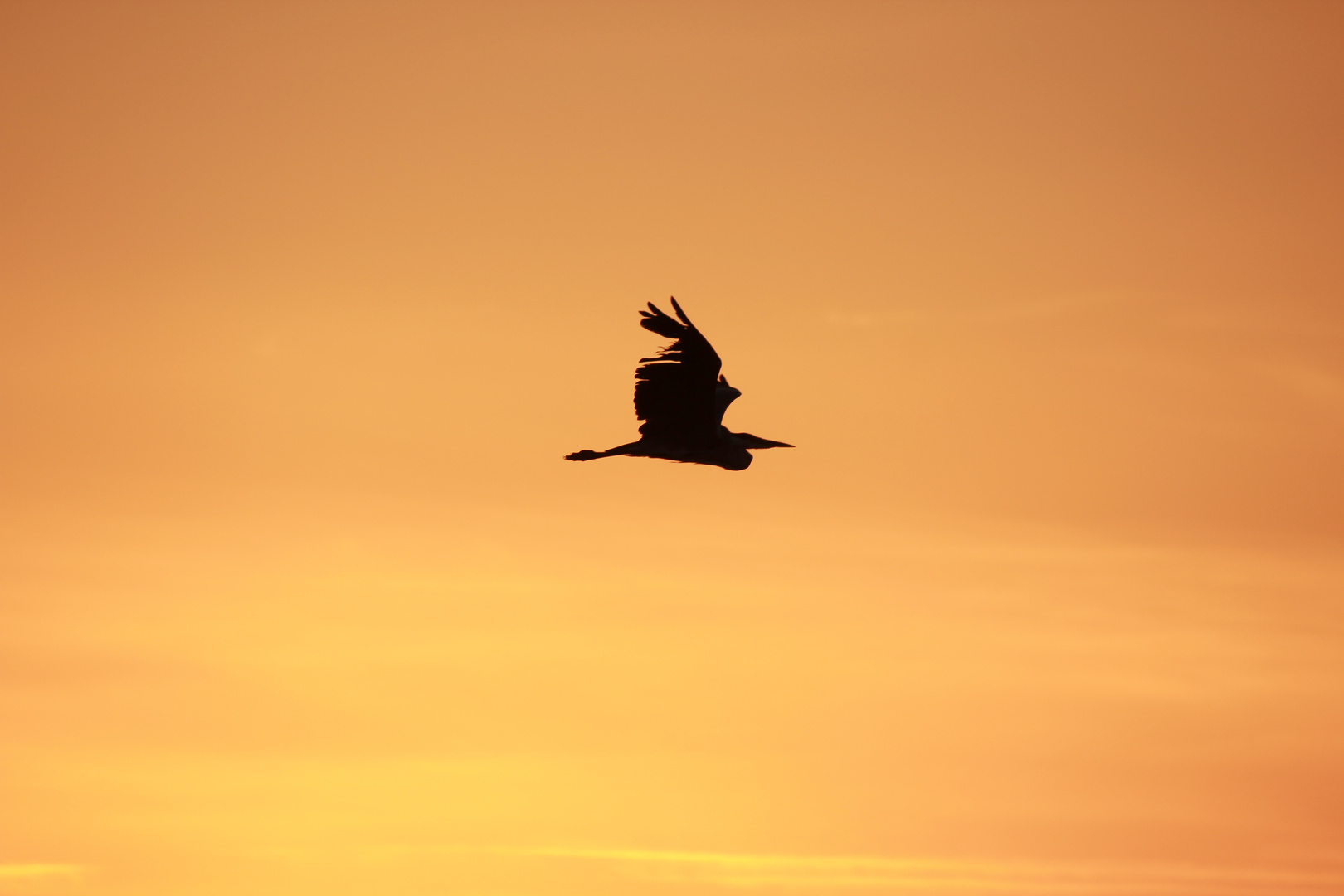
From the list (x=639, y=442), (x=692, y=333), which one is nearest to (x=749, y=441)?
(x=639, y=442)

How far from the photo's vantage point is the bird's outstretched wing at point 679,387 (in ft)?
98.8

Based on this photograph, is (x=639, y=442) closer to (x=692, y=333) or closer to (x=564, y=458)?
(x=564, y=458)

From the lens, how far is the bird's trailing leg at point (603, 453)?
3362 cm

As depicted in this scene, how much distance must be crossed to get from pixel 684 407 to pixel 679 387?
32.6 inches

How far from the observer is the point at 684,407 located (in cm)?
3250

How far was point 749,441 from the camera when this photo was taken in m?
35.6

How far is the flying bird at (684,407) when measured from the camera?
30.4 m

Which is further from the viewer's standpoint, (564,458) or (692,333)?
(564,458)

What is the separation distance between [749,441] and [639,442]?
2.85 metres

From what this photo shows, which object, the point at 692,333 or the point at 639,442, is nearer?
the point at 692,333

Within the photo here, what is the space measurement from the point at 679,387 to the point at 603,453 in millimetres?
2844

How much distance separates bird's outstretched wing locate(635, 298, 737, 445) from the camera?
98.8 feet

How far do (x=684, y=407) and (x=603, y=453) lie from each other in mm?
2217

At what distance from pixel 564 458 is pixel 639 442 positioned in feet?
5.10
